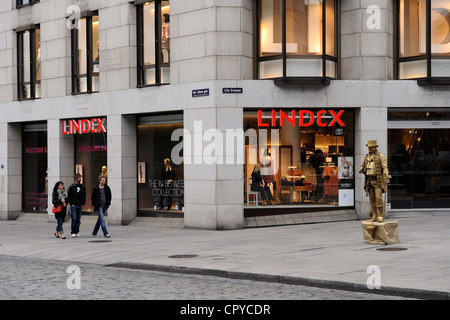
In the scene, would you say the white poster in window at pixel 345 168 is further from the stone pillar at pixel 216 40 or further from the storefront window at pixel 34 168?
the storefront window at pixel 34 168

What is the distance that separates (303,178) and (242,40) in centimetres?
490

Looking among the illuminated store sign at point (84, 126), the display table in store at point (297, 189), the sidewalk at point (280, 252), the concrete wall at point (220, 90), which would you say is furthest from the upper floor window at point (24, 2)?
the display table in store at point (297, 189)

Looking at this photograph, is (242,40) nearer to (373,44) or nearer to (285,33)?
(285,33)

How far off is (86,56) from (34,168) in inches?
245

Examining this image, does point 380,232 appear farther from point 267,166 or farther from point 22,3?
point 22,3

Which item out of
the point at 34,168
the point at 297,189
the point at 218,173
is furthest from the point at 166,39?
the point at 34,168

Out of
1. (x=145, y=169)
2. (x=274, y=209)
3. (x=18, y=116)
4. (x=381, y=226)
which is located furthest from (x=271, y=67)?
(x=18, y=116)

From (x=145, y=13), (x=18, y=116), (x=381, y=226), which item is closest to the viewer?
(x=381, y=226)

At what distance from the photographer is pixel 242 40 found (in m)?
21.0

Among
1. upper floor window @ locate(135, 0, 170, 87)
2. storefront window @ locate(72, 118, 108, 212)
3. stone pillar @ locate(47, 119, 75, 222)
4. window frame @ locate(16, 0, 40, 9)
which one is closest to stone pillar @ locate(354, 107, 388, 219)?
upper floor window @ locate(135, 0, 170, 87)

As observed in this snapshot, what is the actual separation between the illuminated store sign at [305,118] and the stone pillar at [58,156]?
29.6 ft

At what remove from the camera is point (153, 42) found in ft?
75.8

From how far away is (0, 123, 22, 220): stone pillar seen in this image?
28.6 metres

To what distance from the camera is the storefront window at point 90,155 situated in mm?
25328
